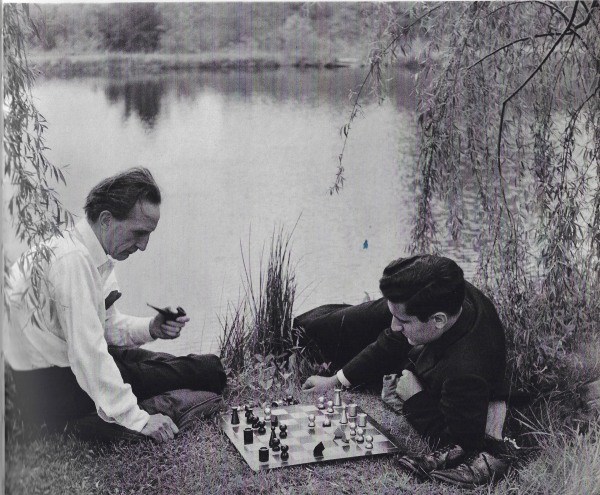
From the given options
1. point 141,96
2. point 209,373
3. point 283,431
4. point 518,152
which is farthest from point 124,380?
point 518,152

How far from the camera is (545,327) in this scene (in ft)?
9.25

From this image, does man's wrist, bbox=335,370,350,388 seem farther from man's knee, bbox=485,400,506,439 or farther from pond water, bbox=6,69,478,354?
man's knee, bbox=485,400,506,439

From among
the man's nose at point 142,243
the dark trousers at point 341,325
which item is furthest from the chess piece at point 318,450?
the man's nose at point 142,243

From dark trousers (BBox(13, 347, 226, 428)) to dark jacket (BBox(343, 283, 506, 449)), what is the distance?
0.63 metres

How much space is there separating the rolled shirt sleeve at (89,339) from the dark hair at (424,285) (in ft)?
3.13

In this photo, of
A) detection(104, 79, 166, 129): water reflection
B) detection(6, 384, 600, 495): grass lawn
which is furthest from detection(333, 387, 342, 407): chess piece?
detection(104, 79, 166, 129): water reflection

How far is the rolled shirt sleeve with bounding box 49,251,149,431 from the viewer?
2.46 m

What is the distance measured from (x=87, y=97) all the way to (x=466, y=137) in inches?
52.5

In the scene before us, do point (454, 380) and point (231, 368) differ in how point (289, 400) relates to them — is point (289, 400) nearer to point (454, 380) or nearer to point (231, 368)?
point (231, 368)

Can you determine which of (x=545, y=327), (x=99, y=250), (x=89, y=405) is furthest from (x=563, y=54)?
(x=89, y=405)

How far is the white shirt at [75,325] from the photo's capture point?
2.44 m

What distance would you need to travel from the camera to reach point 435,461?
257 cm

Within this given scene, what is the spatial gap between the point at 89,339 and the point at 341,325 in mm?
870

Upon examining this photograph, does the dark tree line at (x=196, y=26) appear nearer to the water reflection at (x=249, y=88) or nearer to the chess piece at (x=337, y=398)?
the water reflection at (x=249, y=88)
